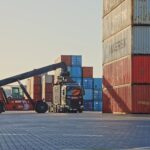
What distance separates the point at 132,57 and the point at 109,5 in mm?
10008

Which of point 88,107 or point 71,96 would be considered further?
point 88,107

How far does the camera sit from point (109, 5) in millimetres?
57844

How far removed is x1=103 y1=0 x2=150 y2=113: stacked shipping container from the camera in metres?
49.7

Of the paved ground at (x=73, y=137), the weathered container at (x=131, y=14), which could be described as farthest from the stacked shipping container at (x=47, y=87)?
the paved ground at (x=73, y=137)

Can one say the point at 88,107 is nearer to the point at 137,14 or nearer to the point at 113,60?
the point at 113,60

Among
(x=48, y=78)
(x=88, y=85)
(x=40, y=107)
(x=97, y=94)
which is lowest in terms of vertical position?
(x=40, y=107)

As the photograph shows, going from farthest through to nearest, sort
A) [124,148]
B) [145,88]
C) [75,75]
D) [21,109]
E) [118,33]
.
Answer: [75,75]
[21,109]
[118,33]
[145,88]
[124,148]

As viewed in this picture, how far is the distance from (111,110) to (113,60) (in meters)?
5.24

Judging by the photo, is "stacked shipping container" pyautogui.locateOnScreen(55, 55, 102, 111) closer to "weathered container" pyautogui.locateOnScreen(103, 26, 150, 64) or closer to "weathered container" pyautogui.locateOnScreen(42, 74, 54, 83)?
"weathered container" pyautogui.locateOnScreen(42, 74, 54, 83)

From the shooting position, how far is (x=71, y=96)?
55.9 metres

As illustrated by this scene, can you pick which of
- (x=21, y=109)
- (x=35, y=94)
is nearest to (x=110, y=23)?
(x=21, y=109)

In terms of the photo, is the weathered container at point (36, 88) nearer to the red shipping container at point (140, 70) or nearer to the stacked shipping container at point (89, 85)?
the stacked shipping container at point (89, 85)

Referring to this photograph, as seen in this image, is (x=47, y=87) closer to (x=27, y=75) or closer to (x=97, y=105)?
(x=97, y=105)

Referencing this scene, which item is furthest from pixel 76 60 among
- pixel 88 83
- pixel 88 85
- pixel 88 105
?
pixel 88 105
